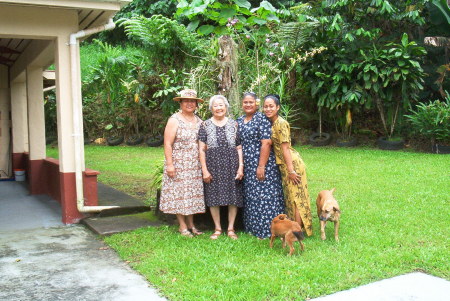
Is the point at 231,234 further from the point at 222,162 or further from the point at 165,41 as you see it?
the point at 165,41

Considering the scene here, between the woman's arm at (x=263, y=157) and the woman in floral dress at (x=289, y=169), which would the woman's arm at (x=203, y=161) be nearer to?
the woman's arm at (x=263, y=157)

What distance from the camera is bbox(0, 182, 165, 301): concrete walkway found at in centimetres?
364

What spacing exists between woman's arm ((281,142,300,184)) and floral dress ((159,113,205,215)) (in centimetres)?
94

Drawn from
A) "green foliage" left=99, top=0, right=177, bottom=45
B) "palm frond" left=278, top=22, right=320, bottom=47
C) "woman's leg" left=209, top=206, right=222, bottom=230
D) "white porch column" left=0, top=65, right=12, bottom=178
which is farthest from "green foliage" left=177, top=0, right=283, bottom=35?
"green foliage" left=99, top=0, right=177, bottom=45

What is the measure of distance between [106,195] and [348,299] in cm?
447

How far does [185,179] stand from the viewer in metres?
5.13

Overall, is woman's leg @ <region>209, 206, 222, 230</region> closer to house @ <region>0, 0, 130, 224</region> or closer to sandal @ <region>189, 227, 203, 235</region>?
sandal @ <region>189, 227, 203, 235</region>

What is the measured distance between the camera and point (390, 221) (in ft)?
18.0

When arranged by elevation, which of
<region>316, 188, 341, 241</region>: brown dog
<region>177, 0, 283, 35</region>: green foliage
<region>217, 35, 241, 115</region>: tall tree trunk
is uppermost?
<region>177, 0, 283, 35</region>: green foliage

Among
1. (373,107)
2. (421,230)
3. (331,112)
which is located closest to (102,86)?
(331,112)

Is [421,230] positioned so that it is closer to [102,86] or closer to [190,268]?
[190,268]

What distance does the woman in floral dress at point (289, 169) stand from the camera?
4871mm

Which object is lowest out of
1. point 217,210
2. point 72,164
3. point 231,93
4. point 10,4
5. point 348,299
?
point 348,299

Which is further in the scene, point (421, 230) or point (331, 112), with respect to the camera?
point (331, 112)
